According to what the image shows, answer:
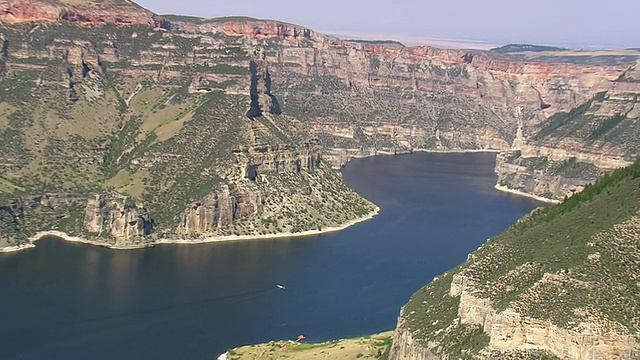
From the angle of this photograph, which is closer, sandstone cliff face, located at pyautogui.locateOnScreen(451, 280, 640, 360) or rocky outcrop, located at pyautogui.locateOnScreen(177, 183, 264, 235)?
sandstone cliff face, located at pyautogui.locateOnScreen(451, 280, 640, 360)

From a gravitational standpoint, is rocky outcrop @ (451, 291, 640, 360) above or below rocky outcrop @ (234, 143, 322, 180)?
above

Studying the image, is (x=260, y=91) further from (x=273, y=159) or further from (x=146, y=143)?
(x=146, y=143)

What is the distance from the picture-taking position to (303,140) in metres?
169

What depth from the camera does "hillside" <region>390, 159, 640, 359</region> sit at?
55.9m

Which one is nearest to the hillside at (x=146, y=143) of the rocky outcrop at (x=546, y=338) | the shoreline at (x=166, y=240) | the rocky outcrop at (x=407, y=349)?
the shoreline at (x=166, y=240)

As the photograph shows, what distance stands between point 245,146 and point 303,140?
16856 mm

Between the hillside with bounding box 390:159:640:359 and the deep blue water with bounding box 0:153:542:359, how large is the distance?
97.8ft

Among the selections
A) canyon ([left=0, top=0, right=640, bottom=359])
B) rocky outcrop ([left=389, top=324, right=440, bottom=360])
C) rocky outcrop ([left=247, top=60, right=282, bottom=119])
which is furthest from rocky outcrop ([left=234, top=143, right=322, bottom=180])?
rocky outcrop ([left=389, top=324, right=440, bottom=360])

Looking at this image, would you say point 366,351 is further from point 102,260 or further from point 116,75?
point 116,75

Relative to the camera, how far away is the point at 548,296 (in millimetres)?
58250

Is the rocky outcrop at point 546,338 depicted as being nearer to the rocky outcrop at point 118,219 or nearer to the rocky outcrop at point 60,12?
the rocky outcrop at point 118,219

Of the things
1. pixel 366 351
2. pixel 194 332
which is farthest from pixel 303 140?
pixel 366 351

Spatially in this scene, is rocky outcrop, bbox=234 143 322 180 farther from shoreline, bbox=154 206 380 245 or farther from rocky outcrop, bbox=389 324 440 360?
rocky outcrop, bbox=389 324 440 360

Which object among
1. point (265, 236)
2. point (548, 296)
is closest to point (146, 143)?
point (265, 236)
